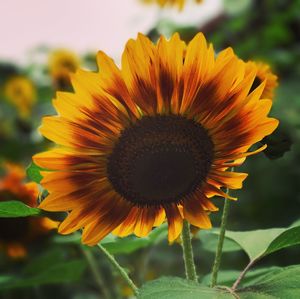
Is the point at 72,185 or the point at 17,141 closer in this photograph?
the point at 72,185

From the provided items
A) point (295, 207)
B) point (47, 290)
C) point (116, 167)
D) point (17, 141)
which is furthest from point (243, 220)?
point (116, 167)

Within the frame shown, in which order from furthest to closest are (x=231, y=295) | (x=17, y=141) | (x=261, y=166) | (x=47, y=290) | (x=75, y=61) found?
(x=75, y=61)
(x=17, y=141)
(x=261, y=166)
(x=47, y=290)
(x=231, y=295)

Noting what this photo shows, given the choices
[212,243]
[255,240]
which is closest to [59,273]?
[212,243]

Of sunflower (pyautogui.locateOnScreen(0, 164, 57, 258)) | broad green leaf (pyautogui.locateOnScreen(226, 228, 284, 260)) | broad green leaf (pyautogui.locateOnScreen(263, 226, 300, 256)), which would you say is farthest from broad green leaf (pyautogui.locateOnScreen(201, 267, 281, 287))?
sunflower (pyautogui.locateOnScreen(0, 164, 57, 258))

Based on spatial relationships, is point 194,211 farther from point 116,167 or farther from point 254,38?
point 254,38

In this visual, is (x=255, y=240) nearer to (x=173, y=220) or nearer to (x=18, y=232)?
(x=173, y=220)
